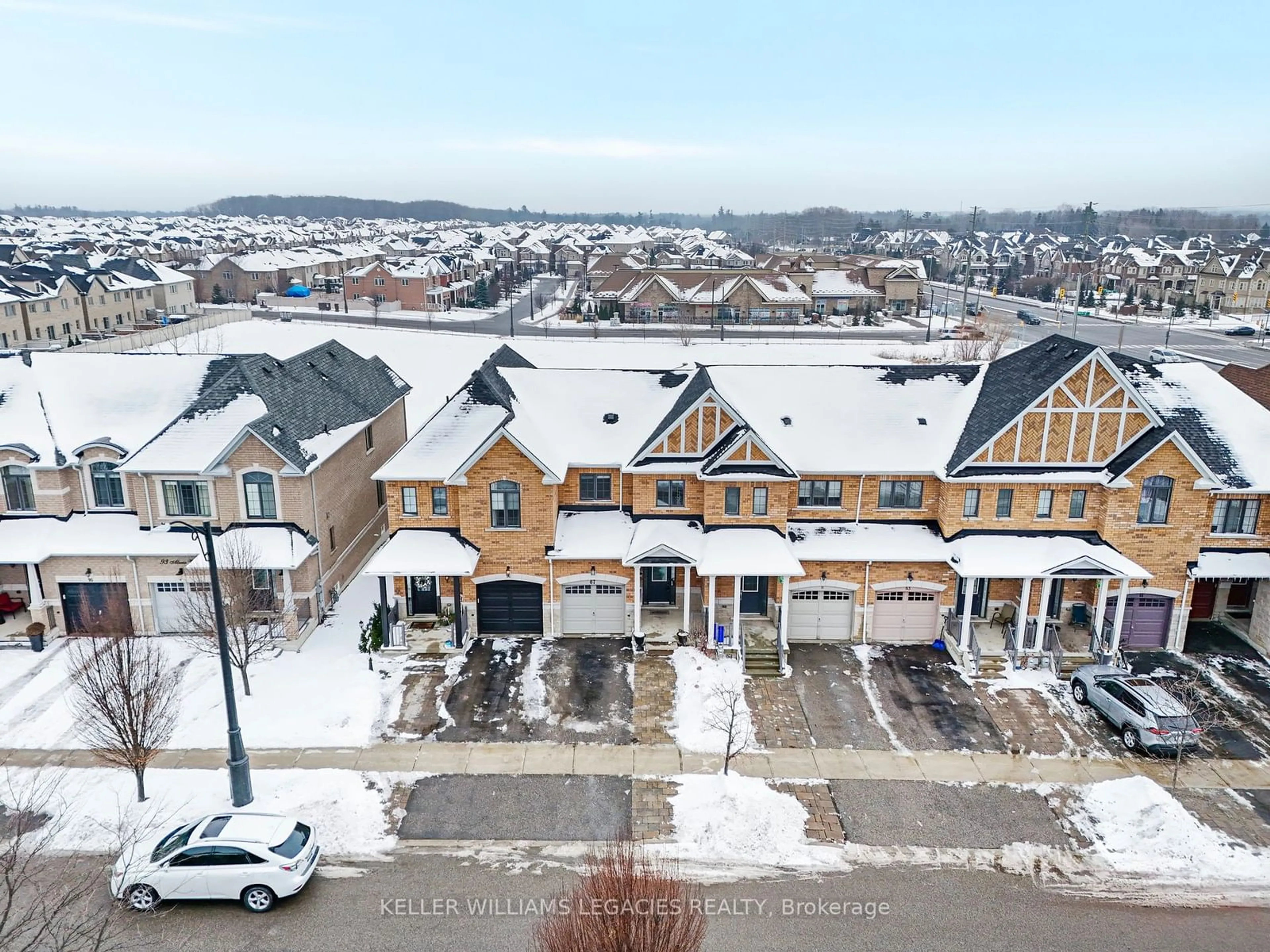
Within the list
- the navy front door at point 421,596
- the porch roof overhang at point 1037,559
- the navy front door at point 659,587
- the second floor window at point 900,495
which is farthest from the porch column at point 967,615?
the navy front door at point 421,596

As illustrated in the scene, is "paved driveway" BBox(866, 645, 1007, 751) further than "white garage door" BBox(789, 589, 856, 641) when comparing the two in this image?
No

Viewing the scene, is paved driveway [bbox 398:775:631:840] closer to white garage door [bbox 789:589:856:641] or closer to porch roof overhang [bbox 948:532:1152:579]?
white garage door [bbox 789:589:856:641]

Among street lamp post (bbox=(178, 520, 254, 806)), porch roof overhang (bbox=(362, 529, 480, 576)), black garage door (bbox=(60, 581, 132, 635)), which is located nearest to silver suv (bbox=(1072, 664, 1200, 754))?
porch roof overhang (bbox=(362, 529, 480, 576))

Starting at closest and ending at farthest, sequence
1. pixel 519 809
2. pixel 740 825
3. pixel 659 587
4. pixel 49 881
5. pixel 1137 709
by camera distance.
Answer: pixel 49 881
pixel 740 825
pixel 519 809
pixel 1137 709
pixel 659 587

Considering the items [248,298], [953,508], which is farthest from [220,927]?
[248,298]

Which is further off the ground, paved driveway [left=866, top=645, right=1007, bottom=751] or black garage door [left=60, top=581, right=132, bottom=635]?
black garage door [left=60, top=581, right=132, bottom=635]

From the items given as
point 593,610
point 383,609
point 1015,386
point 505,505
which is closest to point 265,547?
point 383,609

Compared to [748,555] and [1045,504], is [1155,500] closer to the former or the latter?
[1045,504]
